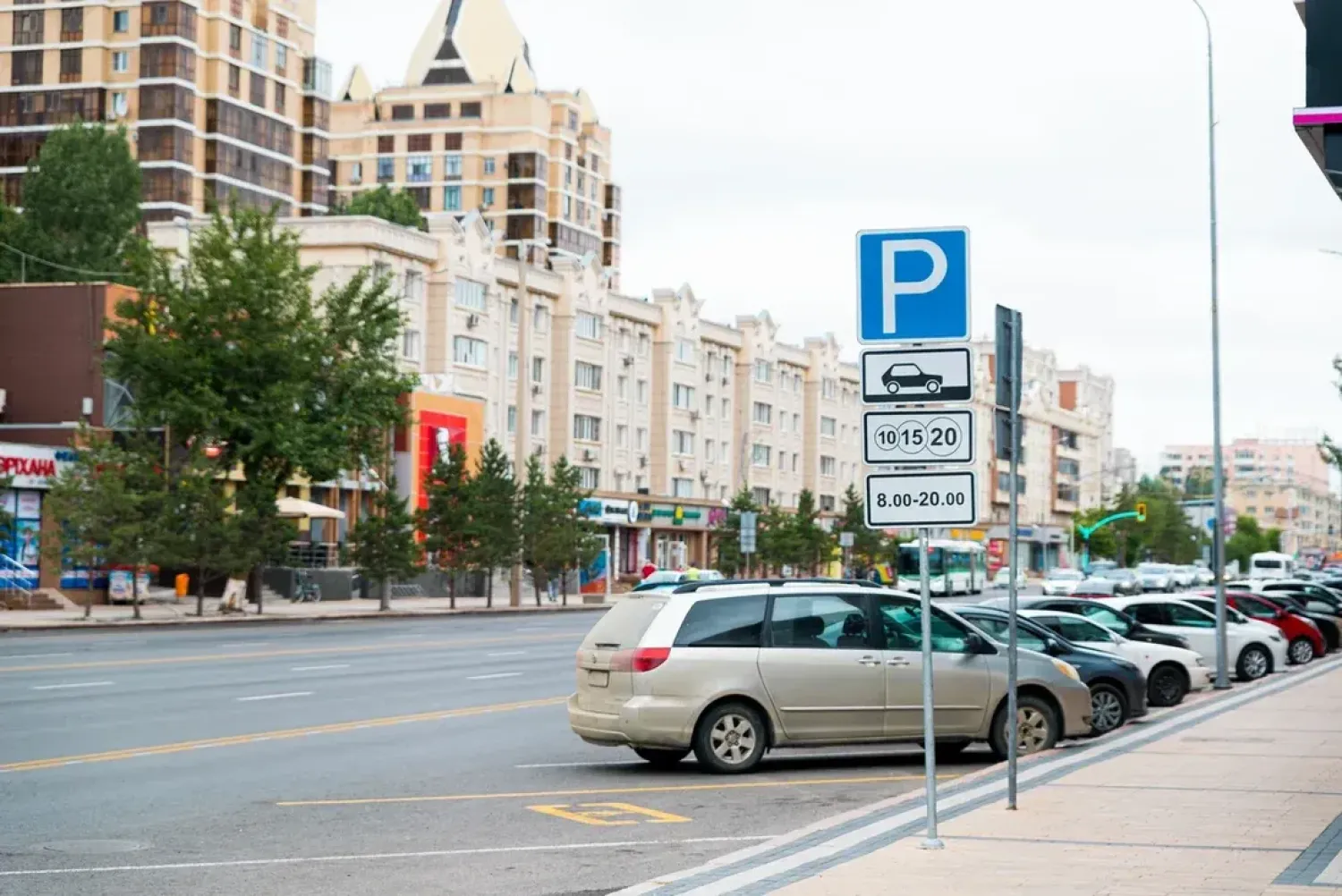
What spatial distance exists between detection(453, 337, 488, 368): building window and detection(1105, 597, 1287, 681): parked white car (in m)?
56.5

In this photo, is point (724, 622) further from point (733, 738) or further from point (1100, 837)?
point (1100, 837)

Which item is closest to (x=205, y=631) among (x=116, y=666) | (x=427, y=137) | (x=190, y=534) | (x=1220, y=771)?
(x=190, y=534)

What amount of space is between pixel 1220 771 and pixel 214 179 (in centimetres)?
9942

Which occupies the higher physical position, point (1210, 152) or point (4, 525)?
point (1210, 152)

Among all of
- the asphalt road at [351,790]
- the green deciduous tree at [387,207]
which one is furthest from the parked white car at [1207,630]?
the green deciduous tree at [387,207]

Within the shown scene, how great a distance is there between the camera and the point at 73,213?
8900cm

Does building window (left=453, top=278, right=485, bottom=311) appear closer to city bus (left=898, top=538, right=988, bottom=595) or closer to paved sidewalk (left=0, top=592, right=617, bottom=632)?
paved sidewalk (left=0, top=592, right=617, bottom=632)

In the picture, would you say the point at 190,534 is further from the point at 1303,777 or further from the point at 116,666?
the point at 1303,777

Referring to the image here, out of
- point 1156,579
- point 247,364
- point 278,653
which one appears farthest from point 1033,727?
point 1156,579

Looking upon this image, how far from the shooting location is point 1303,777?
15.2 m

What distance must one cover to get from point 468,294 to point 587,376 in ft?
39.9

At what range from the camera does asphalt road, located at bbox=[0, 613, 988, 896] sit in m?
11.0

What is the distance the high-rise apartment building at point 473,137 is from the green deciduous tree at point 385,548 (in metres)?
74.4

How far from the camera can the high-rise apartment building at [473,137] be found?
140 meters
